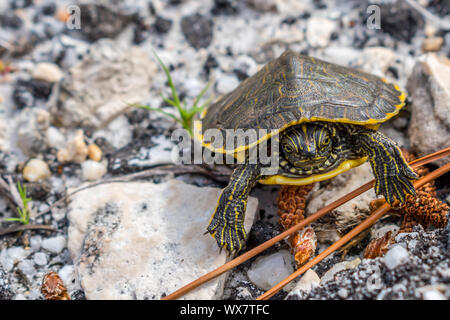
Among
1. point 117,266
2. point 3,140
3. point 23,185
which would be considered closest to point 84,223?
point 117,266

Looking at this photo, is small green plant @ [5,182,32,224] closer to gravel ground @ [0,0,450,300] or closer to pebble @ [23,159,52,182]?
gravel ground @ [0,0,450,300]

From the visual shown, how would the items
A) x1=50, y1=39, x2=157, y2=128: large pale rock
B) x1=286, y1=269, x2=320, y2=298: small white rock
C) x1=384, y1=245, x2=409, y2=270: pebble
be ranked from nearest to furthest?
x1=384, y1=245, x2=409, y2=270: pebble
x1=286, y1=269, x2=320, y2=298: small white rock
x1=50, y1=39, x2=157, y2=128: large pale rock

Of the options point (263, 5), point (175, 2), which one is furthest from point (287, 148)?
point (175, 2)

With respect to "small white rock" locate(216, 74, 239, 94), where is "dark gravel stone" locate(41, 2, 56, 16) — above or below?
above

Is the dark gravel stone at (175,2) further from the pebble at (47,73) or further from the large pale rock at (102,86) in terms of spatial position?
the pebble at (47,73)

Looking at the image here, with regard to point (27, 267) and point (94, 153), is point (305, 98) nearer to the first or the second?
point (94, 153)

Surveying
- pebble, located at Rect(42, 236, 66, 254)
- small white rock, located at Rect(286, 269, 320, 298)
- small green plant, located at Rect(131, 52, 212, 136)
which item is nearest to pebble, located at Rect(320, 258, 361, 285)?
small white rock, located at Rect(286, 269, 320, 298)

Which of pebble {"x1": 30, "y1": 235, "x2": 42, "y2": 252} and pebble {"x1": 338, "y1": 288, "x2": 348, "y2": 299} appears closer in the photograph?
pebble {"x1": 338, "y1": 288, "x2": 348, "y2": 299}
